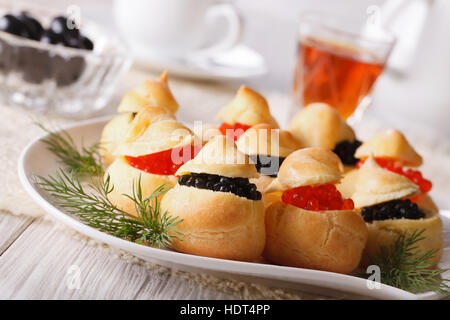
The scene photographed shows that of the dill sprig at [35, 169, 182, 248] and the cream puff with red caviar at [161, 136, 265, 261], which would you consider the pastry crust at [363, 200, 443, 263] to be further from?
the dill sprig at [35, 169, 182, 248]

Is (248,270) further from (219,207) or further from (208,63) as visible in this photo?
(208,63)

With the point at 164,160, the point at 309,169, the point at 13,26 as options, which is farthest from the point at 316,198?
the point at 13,26

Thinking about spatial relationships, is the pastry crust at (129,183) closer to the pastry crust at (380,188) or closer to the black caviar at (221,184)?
the black caviar at (221,184)

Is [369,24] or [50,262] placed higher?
[369,24]

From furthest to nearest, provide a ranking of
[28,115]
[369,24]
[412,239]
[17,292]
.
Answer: [369,24]
[28,115]
[412,239]
[17,292]

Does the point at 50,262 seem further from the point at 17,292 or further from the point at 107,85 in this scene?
the point at 107,85

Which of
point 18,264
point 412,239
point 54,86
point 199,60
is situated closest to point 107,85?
point 54,86

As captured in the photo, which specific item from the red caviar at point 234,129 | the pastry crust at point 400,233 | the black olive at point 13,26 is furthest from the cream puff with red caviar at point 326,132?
the black olive at point 13,26

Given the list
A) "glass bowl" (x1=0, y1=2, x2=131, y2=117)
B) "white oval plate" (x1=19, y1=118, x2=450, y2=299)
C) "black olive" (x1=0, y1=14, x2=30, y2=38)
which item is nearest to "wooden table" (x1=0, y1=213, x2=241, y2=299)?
"white oval plate" (x1=19, y1=118, x2=450, y2=299)
